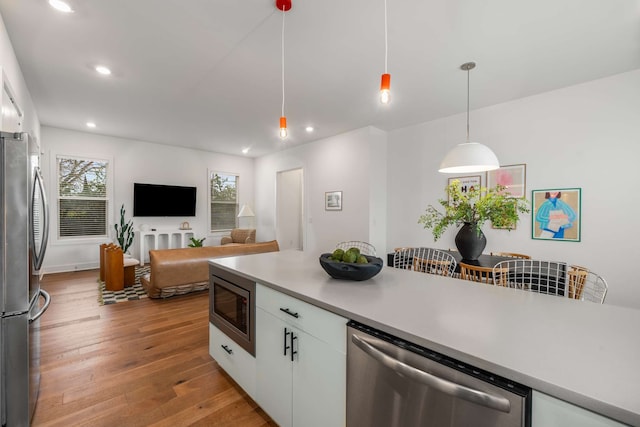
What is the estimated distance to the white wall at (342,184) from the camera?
4980 millimetres

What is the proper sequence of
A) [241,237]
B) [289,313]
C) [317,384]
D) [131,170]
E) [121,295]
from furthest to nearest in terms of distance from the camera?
[241,237] → [131,170] → [121,295] → [289,313] → [317,384]

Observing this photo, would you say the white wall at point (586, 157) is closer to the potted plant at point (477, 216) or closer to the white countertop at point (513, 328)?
the potted plant at point (477, 216)

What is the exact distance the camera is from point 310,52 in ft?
8.83

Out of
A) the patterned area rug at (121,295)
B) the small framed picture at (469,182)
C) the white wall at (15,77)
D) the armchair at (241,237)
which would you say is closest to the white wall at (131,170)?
the armchair at (241,237)

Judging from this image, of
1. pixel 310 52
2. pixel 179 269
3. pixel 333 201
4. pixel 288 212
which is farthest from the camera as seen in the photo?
pixel 288 212

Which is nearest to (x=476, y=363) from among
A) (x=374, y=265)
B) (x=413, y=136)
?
(x=374, y=265)

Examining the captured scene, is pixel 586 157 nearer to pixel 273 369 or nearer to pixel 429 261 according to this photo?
pixel 429 261

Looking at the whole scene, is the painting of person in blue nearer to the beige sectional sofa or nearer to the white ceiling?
the white ceiling

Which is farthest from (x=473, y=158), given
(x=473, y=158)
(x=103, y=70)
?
(x=103, y=70)

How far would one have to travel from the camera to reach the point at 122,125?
507 centimetres

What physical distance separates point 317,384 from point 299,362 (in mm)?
141

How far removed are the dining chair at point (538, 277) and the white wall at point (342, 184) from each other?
8.99ft

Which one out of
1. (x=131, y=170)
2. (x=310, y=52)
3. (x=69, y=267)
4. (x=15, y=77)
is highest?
(x=310, y=52)

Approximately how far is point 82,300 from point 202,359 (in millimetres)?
2600
